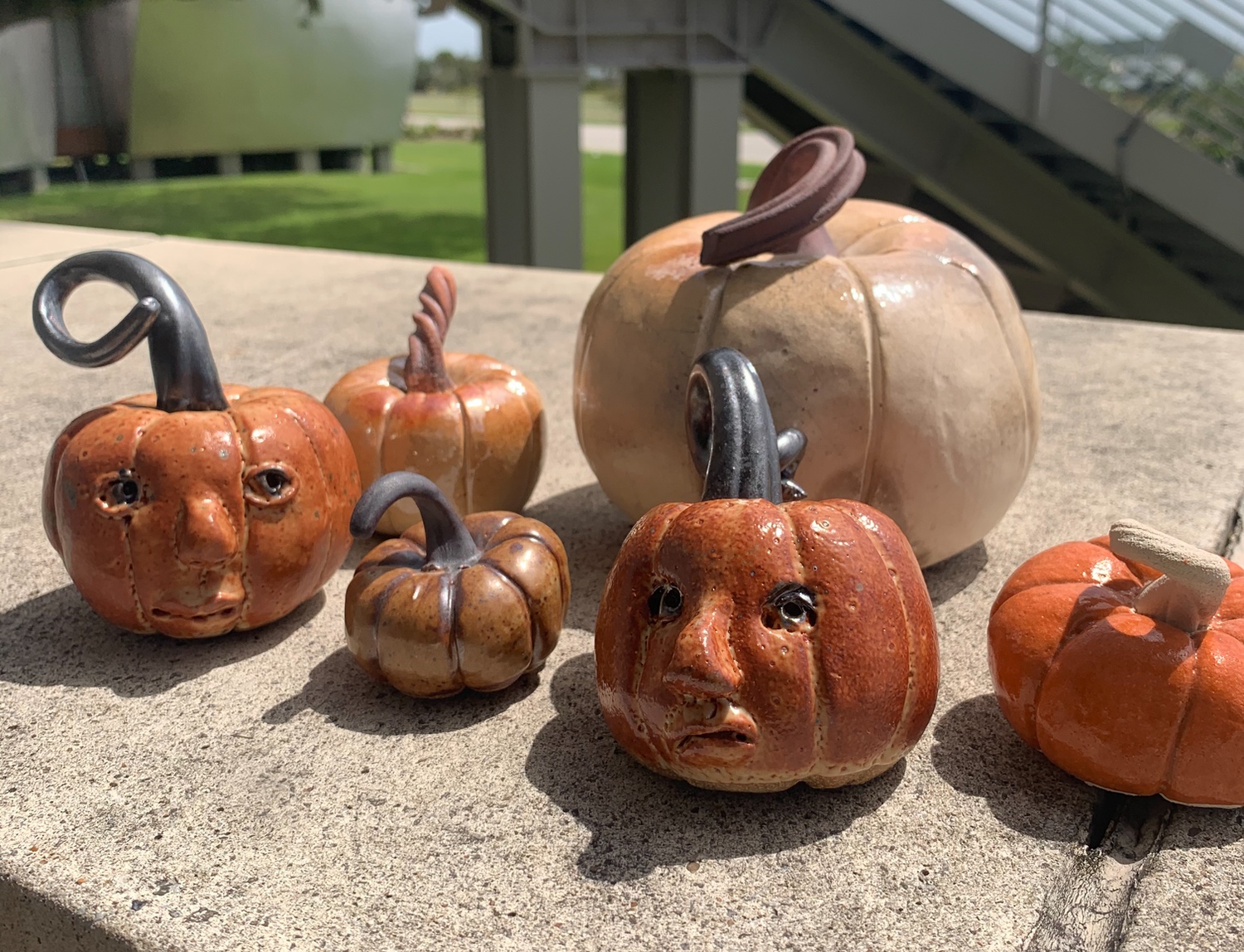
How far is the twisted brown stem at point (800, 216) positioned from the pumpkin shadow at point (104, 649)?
5.16 feet

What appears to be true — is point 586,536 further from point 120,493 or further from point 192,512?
point 120,493

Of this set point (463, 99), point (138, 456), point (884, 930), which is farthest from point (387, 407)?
point (463, 99)

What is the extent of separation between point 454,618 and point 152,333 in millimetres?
1102

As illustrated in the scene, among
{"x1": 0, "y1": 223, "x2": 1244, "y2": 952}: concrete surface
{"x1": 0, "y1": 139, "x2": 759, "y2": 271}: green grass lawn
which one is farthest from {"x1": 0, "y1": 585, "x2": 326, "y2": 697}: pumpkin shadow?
{"x1": 0, "y1": 139, "x2": 759, "y2": 271}: green grass lawn

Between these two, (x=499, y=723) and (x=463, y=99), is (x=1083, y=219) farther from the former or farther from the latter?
(x=463, y=99)

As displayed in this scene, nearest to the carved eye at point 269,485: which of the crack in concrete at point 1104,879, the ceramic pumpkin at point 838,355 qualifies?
the ceramic pumpkin at point 838,355

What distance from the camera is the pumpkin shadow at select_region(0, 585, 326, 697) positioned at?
2.90 m

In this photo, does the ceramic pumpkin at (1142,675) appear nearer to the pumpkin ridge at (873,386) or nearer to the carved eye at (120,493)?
the pumpkin ridge at (873,386)

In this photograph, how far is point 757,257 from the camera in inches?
134

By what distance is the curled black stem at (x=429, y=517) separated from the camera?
250cm

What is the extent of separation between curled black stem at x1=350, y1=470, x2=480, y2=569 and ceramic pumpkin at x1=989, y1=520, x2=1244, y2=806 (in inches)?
50.4

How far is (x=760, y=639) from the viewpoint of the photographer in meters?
2.19

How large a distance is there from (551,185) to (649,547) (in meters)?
10.1

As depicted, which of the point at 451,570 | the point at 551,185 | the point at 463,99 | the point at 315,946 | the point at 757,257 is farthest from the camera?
the point at 463,99
